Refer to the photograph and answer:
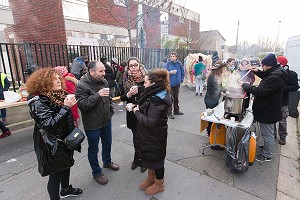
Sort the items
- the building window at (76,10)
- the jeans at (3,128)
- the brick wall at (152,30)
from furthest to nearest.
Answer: the brick wall at (152,30)
the building window at (76,10)
the jeans at (3,128)

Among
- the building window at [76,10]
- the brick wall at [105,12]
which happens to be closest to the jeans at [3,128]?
the building window at [76,10]

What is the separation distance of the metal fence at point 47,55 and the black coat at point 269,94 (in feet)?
20.0

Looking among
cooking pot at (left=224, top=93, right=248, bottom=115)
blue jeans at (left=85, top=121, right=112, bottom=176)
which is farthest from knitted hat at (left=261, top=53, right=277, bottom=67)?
blue jeans at (left=85, top=121, right=112, bottom=176)

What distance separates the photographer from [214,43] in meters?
34.2

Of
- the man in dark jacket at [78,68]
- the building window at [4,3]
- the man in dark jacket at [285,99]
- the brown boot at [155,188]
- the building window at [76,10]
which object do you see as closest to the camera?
the brown boot at [155,188]

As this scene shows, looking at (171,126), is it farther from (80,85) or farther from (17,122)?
(17,122)

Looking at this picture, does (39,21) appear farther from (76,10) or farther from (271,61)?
(271,61)

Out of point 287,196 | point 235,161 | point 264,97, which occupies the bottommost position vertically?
point 287,196

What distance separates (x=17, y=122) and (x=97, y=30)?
968 centimetres

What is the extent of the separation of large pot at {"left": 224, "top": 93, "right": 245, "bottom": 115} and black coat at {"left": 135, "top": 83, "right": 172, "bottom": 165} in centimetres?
143

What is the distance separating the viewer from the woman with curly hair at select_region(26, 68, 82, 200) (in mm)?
1886

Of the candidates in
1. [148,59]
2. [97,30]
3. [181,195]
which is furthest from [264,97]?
[97,30]

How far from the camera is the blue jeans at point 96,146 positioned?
2662 mm

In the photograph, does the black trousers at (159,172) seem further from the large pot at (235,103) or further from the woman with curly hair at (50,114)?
the large pot at (235,103)
